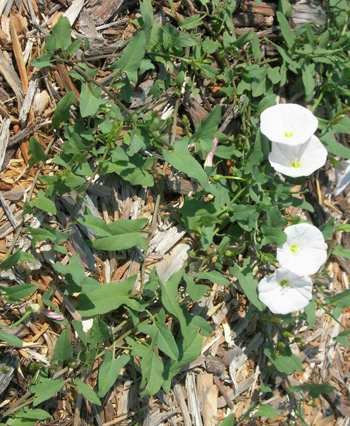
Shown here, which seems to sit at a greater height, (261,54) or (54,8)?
(54,8)

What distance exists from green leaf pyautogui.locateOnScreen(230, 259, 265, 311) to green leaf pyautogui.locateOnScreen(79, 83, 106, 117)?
2.70 feet

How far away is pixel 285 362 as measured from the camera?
2.36 meters

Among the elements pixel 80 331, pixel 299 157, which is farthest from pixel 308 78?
pixel 80 331

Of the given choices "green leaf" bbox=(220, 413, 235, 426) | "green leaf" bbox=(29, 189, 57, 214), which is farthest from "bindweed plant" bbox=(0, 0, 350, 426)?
"green leaf" bbox=(220, 413, 235, 426)

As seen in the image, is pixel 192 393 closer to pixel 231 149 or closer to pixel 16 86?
pixel 231 149

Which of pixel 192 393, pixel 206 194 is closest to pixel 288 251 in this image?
pixel 206 194

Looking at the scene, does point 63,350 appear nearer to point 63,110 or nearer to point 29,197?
point 29,197

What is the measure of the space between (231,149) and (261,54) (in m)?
0.53

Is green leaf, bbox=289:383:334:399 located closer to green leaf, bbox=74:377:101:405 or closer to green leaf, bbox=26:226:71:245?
green leaf, bbox=74:377:101:405

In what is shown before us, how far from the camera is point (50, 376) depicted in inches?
74.6

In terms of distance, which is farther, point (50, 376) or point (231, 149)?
point (231, 149)

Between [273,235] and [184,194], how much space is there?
384 mm

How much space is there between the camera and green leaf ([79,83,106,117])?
74.1 inches

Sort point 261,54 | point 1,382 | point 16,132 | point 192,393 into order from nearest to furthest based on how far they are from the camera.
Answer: point 1,382, point 16,132, point 192,393, point 261,54
